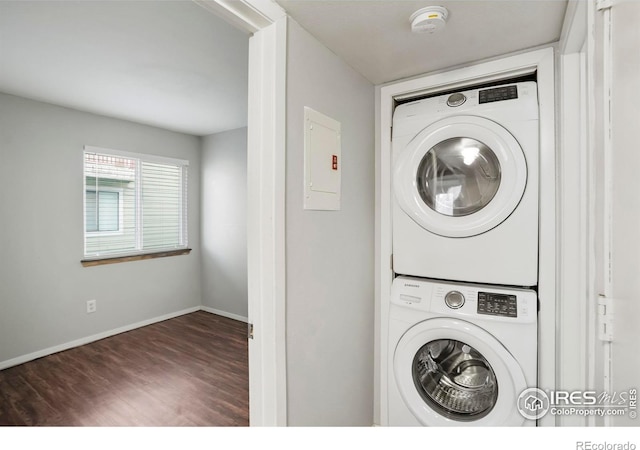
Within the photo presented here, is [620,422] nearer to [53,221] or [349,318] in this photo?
[349,318]

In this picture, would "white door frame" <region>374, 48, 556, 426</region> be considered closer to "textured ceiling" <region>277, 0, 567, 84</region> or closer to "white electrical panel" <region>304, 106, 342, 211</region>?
"textured ceiling" <region>277, 0, 567, 84</region>

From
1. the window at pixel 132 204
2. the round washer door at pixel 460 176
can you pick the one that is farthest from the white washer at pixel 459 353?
the window at pixel 132 204

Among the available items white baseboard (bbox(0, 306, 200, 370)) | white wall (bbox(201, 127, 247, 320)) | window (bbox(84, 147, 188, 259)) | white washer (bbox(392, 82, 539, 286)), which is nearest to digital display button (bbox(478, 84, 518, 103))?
white washer (bbox(392, 82, 539, 286))

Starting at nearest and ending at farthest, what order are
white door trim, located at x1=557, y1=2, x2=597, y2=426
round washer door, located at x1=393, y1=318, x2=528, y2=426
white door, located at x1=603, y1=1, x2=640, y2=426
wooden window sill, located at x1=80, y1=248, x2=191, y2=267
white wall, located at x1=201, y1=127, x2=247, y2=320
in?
white door, located at x1=603, y1=1, x2=640, y2=426 → white door trim, located at x1=557, y1=2, x2=597, y2=426 → round washer door, located at x1=393, y1=318, x2=528, y2=426 → wooden window sill, located at x1=80, y1=248, x2=191, y2=267 → white wall, located at x1=201, y1=127, x2=247, y2=320

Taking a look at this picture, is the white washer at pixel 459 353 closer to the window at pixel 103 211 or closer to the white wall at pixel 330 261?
the white wall at pixel 330 261

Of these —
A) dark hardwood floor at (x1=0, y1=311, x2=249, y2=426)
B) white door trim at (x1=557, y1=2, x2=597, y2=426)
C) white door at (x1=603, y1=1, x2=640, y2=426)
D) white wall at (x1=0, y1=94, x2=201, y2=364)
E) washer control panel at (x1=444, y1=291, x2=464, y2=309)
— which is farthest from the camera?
white wall at (x1=0, y1=94, x2=201, y2=364)

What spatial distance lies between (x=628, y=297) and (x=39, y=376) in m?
3.78

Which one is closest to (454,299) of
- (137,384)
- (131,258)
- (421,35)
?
(421,35)

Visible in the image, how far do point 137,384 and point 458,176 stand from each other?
284 cm

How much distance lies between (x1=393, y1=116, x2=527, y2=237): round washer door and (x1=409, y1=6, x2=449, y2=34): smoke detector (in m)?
0.50

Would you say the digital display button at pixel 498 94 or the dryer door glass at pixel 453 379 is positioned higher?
the digital display button at pixel 498 94

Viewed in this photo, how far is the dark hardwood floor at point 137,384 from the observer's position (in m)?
2.11

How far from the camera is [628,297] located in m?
0.65

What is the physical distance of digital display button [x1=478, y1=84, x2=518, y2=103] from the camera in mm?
1506
